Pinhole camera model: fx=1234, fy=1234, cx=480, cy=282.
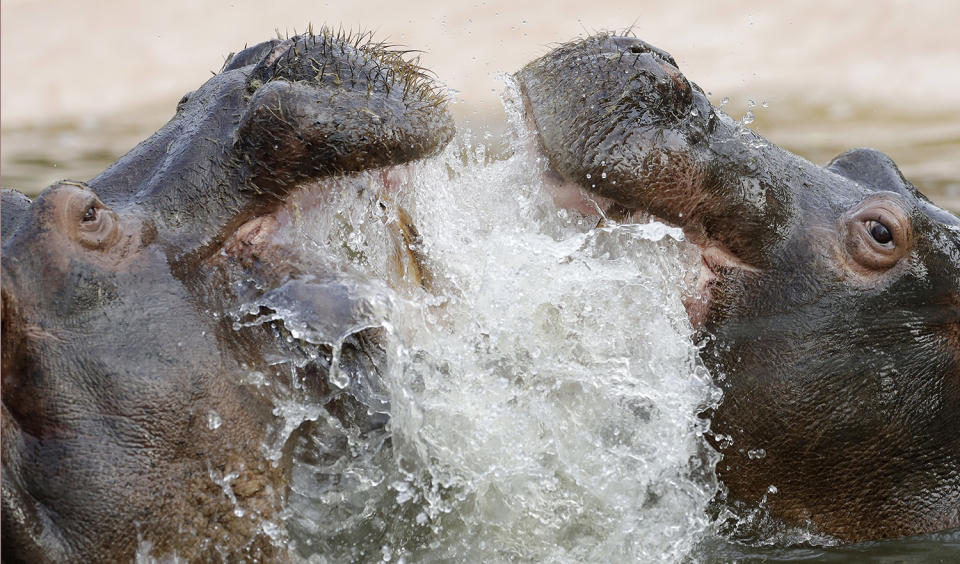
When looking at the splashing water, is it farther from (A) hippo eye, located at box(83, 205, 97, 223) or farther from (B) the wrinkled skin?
(A) hippo eye, located at box(83, 205, 97, 223)

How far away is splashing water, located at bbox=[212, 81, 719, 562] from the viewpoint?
3914 mm

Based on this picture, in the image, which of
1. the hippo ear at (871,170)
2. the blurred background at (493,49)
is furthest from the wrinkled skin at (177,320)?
the blurred background at (493,49)

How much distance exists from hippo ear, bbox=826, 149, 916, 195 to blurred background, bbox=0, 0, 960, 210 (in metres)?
8.18

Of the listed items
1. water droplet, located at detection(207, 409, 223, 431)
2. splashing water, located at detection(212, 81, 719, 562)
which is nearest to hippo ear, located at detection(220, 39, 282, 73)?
splashing water, located at detection(212, 81, 719, 562)

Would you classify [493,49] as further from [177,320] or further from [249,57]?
[177,320]

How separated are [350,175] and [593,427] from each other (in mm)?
1229

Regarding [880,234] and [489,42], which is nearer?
[880,234]

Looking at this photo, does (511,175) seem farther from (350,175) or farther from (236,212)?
(236,212)

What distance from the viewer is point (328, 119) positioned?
3537mm

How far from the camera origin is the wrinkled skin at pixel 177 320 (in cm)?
324

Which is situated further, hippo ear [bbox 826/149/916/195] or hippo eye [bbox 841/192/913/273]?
hippo ear [bbox 826/149/916/195]

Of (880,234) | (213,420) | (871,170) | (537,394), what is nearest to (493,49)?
(871,170)

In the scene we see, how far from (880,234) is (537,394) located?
4.21 ft

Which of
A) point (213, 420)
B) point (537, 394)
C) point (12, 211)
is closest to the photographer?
point (213, 420)
